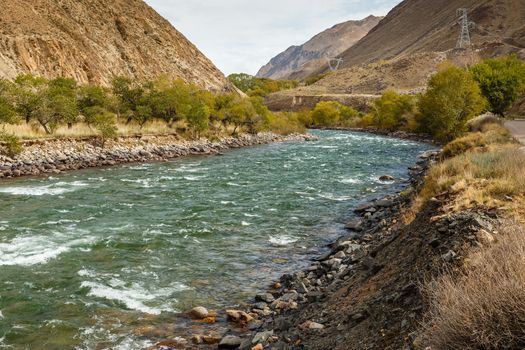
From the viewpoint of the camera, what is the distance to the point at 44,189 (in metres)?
24.2

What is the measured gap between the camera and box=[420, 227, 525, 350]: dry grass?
149 inches

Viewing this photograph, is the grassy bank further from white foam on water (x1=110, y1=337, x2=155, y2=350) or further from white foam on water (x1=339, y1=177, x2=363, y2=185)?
white foam on water (x1=339, y1=177, x2=363, y2=185)

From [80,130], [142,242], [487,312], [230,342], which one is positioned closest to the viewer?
[487,312]

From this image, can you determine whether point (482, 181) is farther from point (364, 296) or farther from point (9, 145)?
point (9, 145)

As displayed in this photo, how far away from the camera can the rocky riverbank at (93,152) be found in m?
30.9

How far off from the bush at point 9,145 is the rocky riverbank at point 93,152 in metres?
0.48

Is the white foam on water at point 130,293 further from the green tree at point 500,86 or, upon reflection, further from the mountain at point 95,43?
the mountain at point 95,43

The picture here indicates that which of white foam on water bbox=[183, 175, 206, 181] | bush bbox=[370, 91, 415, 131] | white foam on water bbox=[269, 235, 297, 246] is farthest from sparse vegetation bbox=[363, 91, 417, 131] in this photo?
white foam on water bbox=[269, 235, 297, 246]

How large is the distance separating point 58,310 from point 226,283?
14.3 ft

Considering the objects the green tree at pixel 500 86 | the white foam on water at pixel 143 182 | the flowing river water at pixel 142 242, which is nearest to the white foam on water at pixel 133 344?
the flowing river water at pixel 142 242

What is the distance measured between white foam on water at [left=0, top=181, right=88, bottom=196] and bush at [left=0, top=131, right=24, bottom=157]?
8763 mm

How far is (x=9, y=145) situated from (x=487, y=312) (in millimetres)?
35778

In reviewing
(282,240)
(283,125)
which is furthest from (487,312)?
(283,125)

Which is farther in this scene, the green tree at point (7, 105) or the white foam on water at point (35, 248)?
the green tree at point (7, 105)
